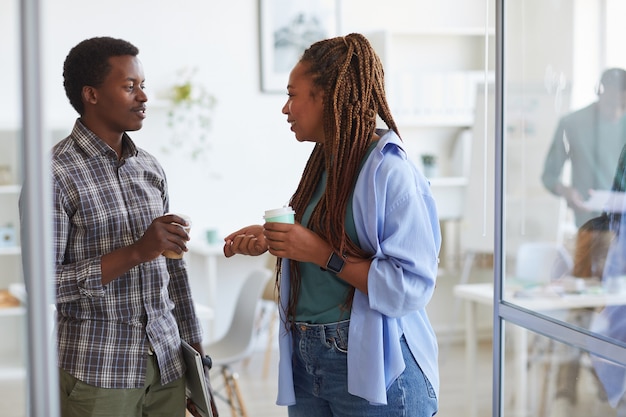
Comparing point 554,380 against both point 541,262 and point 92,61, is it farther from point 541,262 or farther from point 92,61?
point 92,61

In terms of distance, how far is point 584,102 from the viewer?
2.36 metres

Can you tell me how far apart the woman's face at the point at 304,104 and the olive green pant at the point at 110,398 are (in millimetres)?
605

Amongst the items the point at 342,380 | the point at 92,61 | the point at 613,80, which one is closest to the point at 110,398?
the point at 342,380

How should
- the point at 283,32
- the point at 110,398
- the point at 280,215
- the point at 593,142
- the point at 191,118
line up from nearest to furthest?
the point at 280,215 < the point at 110,398 < the point at 593,142 < the point at 191,118 < the point at 283,32

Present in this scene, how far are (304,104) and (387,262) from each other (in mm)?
362

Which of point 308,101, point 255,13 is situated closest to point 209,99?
point 255,13

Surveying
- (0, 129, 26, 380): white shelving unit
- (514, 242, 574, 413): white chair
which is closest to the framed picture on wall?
(514, 242, 574, 413): white chair

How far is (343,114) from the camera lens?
1.67 meters

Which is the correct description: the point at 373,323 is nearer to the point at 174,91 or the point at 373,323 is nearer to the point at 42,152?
the point at 42,152

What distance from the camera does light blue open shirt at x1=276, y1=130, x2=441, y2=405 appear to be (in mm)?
1598

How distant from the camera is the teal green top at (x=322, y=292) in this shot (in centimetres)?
166

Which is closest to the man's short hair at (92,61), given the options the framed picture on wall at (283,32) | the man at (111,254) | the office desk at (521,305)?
the man at (111,254)

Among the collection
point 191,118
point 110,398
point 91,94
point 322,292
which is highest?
point 191,118

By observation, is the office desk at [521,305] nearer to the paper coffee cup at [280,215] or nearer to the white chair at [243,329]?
the paper coffee cup at [280,215]
